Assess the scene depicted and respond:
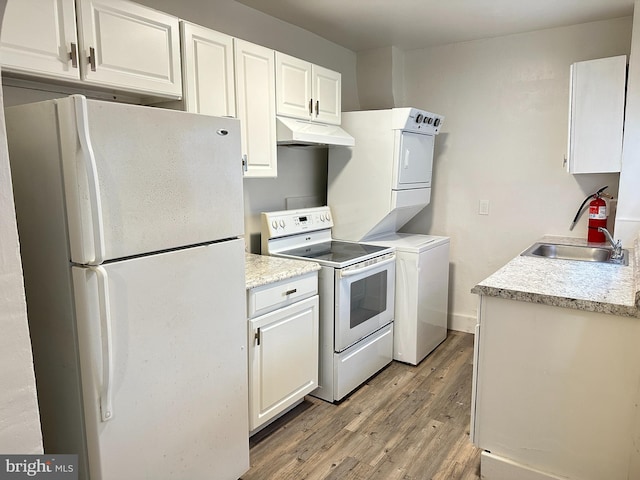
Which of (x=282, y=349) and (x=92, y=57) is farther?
(x=282, y=349)

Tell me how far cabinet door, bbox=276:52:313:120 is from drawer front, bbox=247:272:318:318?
1.00 metres

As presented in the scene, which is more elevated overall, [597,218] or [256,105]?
[256,105]

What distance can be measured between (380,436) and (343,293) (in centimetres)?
79

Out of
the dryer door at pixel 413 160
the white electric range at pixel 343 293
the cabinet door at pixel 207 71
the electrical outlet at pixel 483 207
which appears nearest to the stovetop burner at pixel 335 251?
the white electric range at pixel 343 293

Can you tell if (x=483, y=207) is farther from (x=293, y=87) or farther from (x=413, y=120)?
(x=293, y=87)

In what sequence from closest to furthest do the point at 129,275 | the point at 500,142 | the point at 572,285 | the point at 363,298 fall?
the point at 129,275
the point at 572,285
the point at 363,298
the point at 500,142

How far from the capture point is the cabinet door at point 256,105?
231 cm

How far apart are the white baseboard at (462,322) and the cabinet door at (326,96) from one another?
198 cm

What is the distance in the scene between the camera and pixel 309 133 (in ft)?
8.82

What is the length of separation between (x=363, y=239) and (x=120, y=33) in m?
2.14

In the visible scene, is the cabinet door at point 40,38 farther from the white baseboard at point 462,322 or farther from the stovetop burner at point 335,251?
the white baseboard at point 462,322

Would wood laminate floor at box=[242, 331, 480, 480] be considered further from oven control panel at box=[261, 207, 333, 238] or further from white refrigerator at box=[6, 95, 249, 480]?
oven control panel at box=[261, 207, 333, 238]

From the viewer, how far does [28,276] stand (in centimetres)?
154

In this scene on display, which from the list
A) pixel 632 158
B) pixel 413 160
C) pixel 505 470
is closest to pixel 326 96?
pixel 413 160
